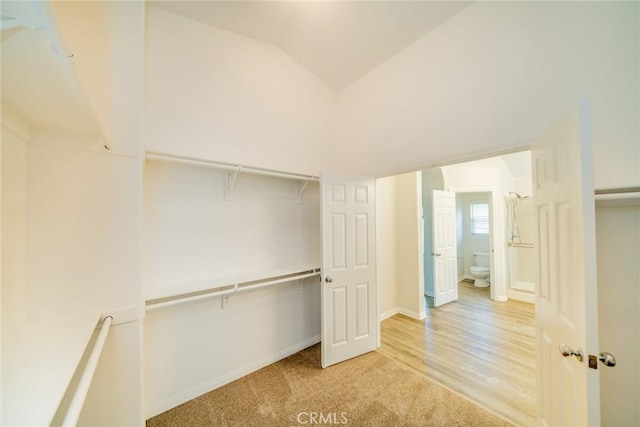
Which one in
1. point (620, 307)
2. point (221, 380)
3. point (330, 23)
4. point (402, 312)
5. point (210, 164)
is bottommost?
point (402, 312)

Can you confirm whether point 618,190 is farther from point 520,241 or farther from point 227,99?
point 520,241

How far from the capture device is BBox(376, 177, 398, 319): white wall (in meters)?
3.60

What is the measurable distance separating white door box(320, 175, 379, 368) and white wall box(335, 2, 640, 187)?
0.49 m

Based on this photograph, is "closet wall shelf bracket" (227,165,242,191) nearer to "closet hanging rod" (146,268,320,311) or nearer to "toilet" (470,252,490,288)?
"closet hanging rod" (146,268,320,311)

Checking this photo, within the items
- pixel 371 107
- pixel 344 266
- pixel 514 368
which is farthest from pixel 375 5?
pixel 514 368

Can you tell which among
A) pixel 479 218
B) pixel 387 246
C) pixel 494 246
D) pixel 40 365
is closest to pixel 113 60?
pixel 40 365

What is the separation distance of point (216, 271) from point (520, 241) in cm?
567

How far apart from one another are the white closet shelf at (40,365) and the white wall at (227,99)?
128 cm

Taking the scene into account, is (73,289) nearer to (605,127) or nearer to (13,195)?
(13,195)

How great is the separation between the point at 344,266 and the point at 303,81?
7.42ft

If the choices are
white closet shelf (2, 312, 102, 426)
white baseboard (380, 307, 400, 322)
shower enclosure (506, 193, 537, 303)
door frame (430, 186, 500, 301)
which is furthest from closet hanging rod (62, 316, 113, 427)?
shower enclosure (506, 193, 537, 303)

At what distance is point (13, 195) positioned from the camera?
3.33 feet

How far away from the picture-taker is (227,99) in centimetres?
214

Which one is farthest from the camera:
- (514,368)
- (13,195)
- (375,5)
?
(514,368)
